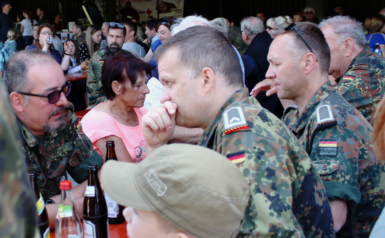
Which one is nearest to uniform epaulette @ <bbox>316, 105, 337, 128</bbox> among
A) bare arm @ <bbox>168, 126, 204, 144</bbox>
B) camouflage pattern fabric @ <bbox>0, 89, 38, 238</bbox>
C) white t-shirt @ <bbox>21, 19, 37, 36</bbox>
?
bare arm @ <bbox>168, 126, 204, 144</bbox>

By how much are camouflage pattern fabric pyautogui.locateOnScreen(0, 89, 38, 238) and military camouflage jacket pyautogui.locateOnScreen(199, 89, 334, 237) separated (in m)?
0.99

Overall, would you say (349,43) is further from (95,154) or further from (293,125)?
(95,154)

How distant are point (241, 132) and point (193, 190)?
15.0 inches

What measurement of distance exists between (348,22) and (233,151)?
2631 mm

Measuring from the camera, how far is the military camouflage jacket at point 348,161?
1744 mm

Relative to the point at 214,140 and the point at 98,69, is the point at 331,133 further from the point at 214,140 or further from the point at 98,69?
the point at 98,69

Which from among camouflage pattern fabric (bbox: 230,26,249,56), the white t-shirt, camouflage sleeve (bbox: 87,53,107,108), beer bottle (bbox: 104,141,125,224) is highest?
beer bottle (bbox: 104,141,125,224)

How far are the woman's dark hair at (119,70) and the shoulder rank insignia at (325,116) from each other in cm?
171

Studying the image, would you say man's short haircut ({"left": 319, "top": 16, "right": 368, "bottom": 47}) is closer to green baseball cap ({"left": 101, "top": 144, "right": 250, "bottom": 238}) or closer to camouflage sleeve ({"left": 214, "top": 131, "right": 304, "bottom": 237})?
camouflage sleeve ({"left": 214, "top": 131, "right": 304, "bottom": 237})

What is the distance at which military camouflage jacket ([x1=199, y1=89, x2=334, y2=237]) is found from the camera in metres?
1.14

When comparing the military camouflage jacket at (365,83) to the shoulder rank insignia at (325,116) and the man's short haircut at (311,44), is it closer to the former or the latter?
the man's short haircut at (311,44)

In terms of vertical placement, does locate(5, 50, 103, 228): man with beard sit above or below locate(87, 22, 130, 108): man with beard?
above

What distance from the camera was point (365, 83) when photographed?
318cm

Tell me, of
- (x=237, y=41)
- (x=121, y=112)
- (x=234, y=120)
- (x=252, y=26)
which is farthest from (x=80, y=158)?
(x=237, y=41)
